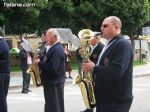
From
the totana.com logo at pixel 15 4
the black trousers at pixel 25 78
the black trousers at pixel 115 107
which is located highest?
the totana.com logo at pixel 15 4

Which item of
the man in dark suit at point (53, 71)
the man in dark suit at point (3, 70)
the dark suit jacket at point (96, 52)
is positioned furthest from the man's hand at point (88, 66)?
the dark suit jacket at point (96, 52)

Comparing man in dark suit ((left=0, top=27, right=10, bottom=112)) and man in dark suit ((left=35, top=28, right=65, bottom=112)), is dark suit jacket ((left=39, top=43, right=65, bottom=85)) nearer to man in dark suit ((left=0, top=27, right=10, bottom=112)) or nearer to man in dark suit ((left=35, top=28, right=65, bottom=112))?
man in dark suit ((left=35, top=28, right=65, bottom=112))

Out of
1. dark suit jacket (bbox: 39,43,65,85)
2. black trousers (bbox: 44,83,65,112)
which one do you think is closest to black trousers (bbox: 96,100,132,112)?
dark suit jacket (bbox: 39,43,65,85)

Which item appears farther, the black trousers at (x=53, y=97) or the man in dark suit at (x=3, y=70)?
the man in dark suit at (x=3, y=70)

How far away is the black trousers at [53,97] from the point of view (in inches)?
372

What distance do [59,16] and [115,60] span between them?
2365cm

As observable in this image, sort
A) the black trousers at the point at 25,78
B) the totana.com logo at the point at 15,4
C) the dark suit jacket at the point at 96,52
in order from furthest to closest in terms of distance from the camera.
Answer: the totana.com logo at the point at 15,4 < the black trousers at the point at 25,78 < the dark suit jacket at the point at 96,52

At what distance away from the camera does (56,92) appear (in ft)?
31.1

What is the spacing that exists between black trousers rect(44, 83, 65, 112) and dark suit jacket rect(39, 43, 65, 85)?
12 centimetres

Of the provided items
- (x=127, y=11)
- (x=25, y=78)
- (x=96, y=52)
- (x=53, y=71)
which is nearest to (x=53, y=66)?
(x=53, y=71)

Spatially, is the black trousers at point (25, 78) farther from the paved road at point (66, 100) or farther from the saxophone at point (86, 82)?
the saxophone at point (86, 82)

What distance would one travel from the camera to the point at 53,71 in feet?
30.3

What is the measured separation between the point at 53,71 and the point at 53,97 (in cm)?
55

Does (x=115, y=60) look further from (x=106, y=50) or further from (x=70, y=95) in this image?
(x=70, y=95)
